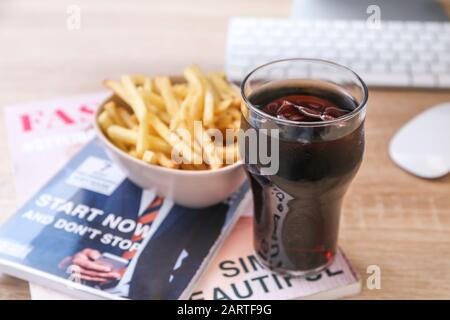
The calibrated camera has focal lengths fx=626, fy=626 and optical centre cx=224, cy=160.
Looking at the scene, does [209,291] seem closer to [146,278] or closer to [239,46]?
[146,278]

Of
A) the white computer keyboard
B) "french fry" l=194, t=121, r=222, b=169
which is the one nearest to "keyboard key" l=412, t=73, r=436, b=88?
the white computer keyboard

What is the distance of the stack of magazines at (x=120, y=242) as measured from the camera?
2.33 feet

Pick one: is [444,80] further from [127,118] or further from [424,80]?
[127,118]

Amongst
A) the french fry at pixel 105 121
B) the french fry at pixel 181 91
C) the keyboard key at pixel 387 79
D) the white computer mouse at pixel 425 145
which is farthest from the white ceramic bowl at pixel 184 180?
the keyboard key at pixel 387 79

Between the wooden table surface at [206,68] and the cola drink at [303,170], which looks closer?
the cola drink at [303,170]

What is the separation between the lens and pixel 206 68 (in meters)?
1.11

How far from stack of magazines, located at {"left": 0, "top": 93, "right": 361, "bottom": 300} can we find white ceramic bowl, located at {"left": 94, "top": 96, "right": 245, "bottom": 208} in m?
0.02

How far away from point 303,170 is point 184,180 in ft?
0.56

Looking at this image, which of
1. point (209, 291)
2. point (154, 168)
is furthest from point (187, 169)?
point (209, 291)

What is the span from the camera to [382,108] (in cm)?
101

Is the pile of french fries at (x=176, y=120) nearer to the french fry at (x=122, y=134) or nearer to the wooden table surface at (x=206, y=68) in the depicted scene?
the french fry at (x=122, y=134)

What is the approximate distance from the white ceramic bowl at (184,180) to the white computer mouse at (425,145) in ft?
0.83
